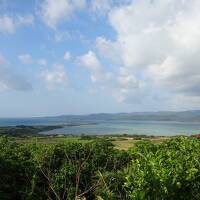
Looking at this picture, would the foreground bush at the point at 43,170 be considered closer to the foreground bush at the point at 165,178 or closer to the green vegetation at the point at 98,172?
the green vegetation at the point at 98,172

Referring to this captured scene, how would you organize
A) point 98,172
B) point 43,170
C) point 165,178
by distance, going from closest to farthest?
point 165,178 < point 98,172 < point 43,170

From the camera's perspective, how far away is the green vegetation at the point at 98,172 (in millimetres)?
6980

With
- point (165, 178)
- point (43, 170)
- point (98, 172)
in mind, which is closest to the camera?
point (165, 178)

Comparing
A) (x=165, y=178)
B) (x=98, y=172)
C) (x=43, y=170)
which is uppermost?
(x=165, y=178)

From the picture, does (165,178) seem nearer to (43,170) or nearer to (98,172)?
(98,172)

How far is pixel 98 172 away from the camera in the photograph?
1020cm

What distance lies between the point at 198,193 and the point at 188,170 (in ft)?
1.85

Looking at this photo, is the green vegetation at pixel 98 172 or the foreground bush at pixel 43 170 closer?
the green vegetation at pixel 98 172

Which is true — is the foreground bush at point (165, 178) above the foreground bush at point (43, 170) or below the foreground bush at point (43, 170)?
above

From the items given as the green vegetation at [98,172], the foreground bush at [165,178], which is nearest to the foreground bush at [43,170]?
the green vegetation at [98,172]

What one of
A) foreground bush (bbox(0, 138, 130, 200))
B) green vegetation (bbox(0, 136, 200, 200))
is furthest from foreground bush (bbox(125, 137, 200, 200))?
foreground bush (bbox(0, 138, 130, 200))

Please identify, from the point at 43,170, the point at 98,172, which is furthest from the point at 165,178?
the point at 43,170

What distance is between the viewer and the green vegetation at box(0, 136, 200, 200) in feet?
22.9

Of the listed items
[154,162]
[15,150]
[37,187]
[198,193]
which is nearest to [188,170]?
[198,193]
